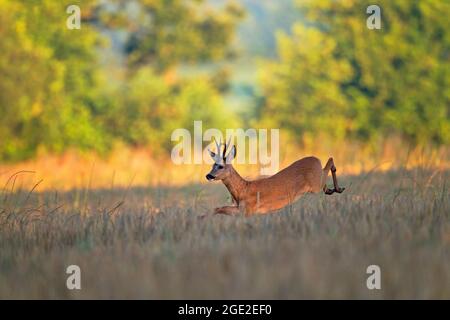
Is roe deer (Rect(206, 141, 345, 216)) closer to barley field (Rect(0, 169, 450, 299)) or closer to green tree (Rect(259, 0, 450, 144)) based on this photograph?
barley field (Rect(0, 169, 450, 299))

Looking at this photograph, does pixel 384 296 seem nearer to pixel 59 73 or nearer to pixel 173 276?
pixel 173 276

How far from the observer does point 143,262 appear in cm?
685

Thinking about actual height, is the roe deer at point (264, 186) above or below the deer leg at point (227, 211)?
above

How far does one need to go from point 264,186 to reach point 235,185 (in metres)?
0.40

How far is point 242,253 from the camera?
6891 millimetres

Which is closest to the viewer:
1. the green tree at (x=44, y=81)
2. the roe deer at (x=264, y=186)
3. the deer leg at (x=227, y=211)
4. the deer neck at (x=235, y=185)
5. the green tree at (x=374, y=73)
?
the deer leg at (x=227, y=211)

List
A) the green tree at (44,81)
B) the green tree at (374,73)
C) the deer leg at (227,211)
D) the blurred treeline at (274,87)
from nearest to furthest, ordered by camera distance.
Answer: the deer leg at (227,211), the green tree at (44,81), the blurred treeline at (274,87), the green tree at (374,73)

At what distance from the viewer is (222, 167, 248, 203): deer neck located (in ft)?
35.2

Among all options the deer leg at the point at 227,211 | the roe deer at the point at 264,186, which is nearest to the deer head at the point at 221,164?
the roe deer at the point at 264,186

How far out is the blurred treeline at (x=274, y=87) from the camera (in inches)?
1319

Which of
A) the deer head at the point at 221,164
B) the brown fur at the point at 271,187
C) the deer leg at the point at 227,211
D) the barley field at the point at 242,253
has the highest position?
the deer head at the point at 221,164

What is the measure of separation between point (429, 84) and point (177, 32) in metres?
16.2

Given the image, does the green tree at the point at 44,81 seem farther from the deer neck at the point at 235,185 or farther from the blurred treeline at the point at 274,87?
the deer neck at the point at 235,185
